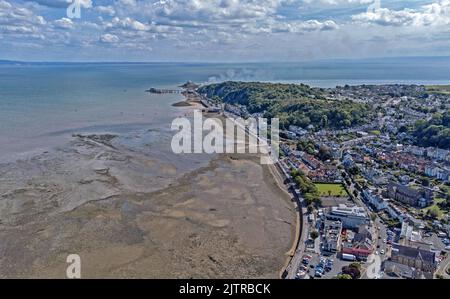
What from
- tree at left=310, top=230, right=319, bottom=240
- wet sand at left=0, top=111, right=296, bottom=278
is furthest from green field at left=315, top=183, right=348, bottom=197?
tree at left=310, top=230, right=319, bottom=240

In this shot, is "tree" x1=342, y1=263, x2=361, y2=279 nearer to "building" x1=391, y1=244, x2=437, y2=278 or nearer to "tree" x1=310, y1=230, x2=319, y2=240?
"building" x1=391, y1=244, x2=437, y2=278

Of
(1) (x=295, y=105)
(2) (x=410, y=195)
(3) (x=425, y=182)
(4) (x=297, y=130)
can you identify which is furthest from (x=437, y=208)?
(1) (x=295, y=105)

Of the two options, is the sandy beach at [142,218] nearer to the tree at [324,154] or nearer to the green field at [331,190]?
the green field at [331,190]

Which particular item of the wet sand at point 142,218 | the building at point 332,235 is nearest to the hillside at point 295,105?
the wet sand at point 142,218

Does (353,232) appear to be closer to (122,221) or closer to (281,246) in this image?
(281,246)
